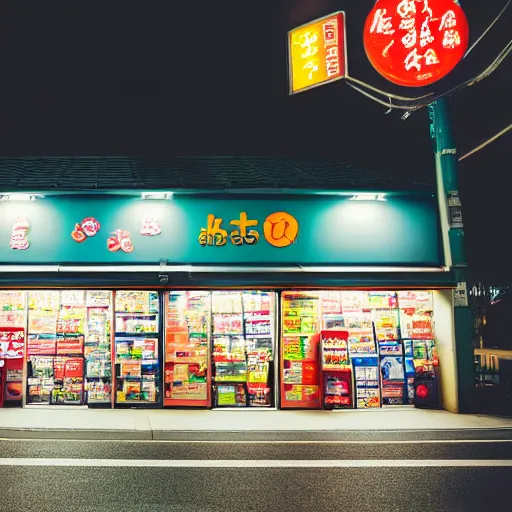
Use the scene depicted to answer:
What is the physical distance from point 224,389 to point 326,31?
847 cm

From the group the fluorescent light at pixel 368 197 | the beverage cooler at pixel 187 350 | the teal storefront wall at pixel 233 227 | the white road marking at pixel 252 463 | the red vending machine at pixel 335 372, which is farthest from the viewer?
the fluorescent light at pixel 368 197

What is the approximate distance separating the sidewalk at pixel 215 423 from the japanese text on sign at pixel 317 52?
7410mm

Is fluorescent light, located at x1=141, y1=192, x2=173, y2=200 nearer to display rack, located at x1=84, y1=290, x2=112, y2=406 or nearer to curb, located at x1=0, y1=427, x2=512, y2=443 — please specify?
display rack, located at x1=84, y1=290, x2=112, y2=406

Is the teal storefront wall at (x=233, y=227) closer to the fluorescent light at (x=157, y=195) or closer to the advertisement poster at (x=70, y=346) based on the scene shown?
the fluorescent light at (x=157, y=195)

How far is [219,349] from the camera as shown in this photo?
12.4 metres

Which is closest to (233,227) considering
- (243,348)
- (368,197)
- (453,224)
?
(243,348)

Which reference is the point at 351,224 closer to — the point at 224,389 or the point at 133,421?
the point at 224,389

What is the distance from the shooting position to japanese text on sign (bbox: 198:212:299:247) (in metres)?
12.6

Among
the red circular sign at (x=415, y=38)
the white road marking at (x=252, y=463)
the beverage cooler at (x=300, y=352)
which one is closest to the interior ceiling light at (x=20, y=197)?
the beverage cooler at (x=300, y=352)

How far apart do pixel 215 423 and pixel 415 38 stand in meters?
8.42

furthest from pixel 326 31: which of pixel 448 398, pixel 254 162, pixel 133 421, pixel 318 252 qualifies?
pixel 133 421

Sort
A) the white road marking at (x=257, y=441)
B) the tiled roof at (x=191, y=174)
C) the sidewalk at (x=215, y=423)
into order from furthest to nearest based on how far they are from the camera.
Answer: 1. the tiled roof at (x=191, y=174)
2. the sidewalk at (x=215, y=423)
3. the white road marking at (x=257, y=441)

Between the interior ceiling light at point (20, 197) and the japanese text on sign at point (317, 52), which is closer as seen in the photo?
the interior ceiling light at point (20, 197)

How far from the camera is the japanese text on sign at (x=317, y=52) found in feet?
41.2
